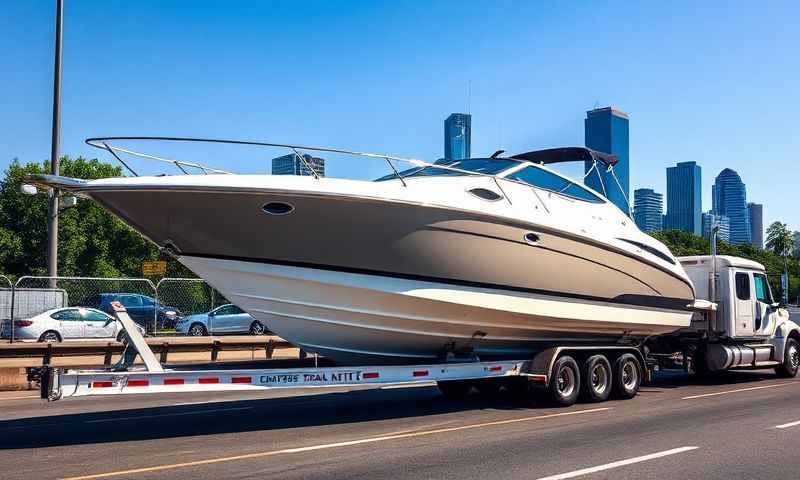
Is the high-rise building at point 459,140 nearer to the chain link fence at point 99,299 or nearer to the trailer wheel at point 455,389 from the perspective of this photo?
the trailer wheel at point 455,389

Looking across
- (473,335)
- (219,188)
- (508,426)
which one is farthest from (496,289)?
(219,188)

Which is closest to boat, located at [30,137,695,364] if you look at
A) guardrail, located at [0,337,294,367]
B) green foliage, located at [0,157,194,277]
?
guardrail, located at [0,337,294,367]

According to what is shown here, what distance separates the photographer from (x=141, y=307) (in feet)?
64.7

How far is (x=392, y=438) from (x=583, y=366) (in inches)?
166

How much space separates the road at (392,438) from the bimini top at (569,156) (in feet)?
14.1

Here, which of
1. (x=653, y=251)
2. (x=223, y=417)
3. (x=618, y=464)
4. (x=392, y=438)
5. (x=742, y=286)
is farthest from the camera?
(x=742, y=286)

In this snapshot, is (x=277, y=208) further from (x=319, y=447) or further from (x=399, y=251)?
(x=319, y=447)

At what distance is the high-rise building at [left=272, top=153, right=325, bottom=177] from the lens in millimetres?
8680

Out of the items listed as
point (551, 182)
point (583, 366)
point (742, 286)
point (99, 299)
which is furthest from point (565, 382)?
point (99, 299)

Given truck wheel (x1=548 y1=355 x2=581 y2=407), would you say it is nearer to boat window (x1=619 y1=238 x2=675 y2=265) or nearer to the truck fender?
boat window (x1=619 y1=238 x2=675 y2=265)

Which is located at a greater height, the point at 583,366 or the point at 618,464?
the point at 583,366

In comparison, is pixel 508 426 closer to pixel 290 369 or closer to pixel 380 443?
pixel 380 443

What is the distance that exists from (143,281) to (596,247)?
12.5 m

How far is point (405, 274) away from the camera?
9023 millimetres
